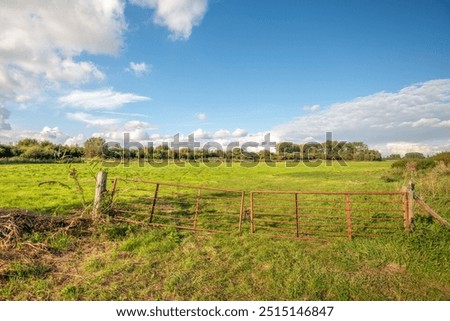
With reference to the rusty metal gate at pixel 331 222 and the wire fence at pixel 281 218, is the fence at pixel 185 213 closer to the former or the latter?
the wire fence at pixel 281 218

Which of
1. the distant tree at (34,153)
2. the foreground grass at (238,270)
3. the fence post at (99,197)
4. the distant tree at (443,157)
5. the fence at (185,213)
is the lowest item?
the foreground grass at (238,270)

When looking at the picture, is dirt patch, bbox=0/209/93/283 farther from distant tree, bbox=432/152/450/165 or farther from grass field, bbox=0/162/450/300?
distant tree, bbox=432/152/450/165

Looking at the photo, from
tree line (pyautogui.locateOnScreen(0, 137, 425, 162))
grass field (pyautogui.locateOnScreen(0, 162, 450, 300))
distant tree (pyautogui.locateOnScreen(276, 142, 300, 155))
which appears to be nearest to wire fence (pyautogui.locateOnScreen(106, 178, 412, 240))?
grass field (pyautogui.locateOnScreen(0, 162, 450, 300))

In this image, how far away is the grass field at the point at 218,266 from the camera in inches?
229

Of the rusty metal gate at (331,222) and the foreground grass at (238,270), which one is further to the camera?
the rusty metal gate at (331,222)

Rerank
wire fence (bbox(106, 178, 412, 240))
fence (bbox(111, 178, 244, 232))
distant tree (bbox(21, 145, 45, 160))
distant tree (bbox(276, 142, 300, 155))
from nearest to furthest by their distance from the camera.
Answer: wire fence (bbox(106, 178, 412, 240)), fence (bbox(111, 178, 244, 232)), distant tree (bbox(21, 145, 45, 160)), distant tree (bbox(276, 142, 300, 155))

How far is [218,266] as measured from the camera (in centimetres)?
706

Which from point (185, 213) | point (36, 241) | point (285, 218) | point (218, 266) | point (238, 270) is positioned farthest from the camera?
point (185, 213)

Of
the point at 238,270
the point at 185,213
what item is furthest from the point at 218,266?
the point at 185,213

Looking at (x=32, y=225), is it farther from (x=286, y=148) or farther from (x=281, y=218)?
(x=286, y=148)

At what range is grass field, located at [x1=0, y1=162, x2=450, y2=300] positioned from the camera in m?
5.81

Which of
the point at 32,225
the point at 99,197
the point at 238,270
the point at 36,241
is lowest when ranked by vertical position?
the point at 238,270

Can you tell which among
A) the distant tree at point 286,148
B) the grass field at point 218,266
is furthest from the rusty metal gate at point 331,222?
the distant tree at point 286,148
